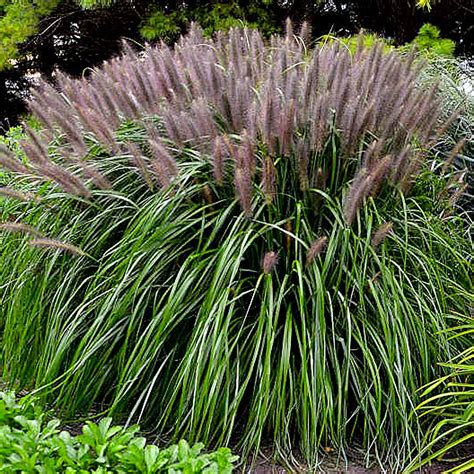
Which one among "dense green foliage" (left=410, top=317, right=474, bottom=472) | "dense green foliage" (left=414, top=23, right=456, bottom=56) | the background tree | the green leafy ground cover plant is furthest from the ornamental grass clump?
the background tree

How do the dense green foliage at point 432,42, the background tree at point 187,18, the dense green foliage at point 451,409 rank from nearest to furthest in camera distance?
the dense green foliage at point 451,409 < the dense green foliage at point 432,42 < the background tree at point 187,18

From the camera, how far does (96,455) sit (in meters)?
2.03

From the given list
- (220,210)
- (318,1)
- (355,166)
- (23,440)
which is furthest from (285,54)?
(318,1)

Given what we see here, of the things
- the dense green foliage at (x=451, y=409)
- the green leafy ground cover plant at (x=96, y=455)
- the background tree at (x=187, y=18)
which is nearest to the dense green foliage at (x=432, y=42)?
the background tree at (x=187, y=18)

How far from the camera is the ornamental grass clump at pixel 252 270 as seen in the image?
2.35 m

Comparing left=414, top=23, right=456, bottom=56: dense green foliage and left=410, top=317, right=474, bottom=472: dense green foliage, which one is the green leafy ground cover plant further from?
left=414, top=23, right=456, bottom=56: dense green foliage

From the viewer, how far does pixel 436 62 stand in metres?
5.00

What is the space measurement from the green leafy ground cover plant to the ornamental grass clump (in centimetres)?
25

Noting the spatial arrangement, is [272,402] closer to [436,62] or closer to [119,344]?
[119,344]

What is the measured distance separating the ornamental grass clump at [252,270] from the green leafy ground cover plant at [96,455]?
0.81ft

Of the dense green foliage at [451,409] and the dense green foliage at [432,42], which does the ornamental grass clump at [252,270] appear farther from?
the dense green foliage at [432,42]

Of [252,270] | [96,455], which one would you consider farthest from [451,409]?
[96,455]

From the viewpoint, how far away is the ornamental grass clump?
2354 mm

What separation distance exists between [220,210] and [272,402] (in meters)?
0.81
